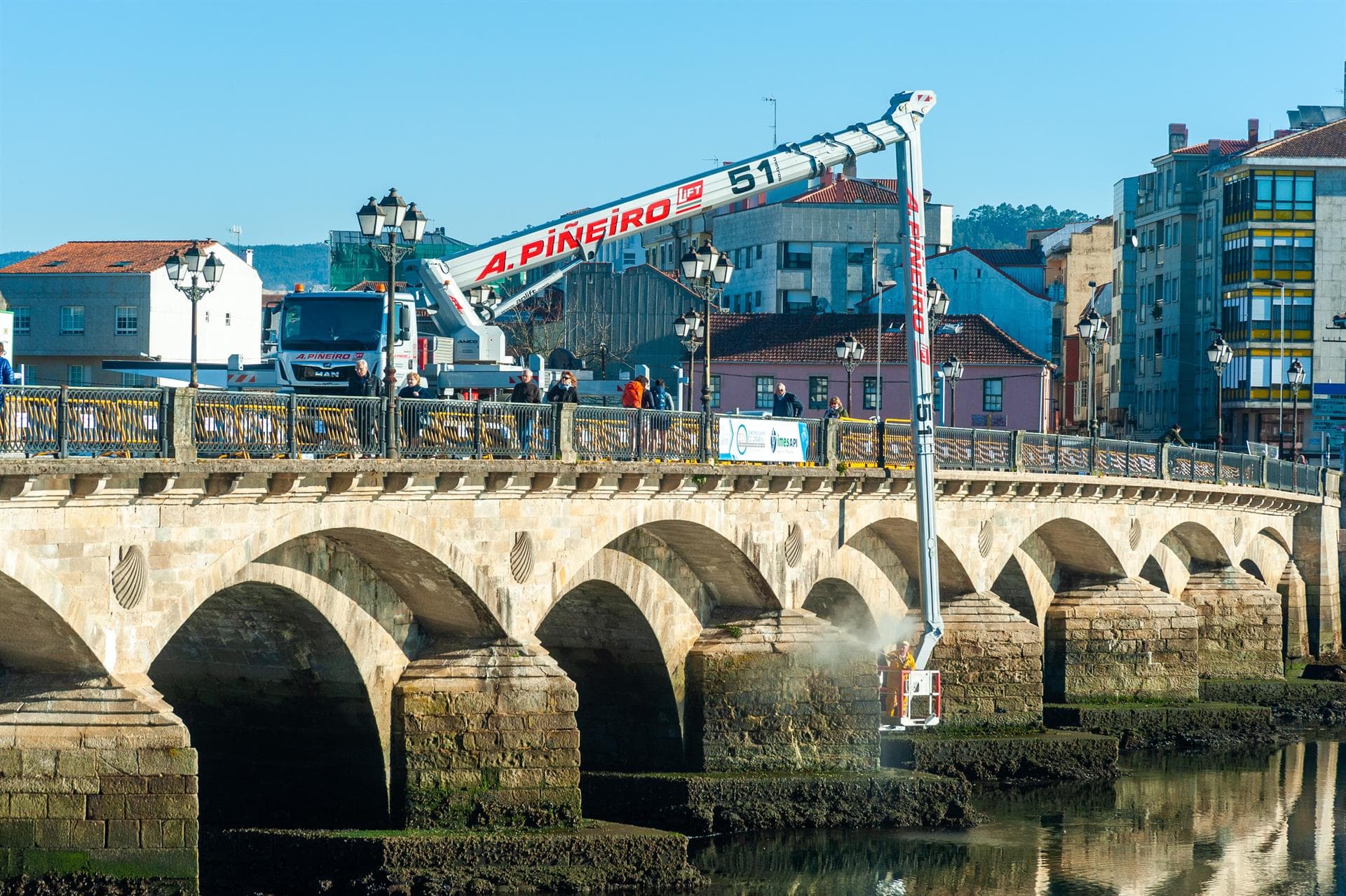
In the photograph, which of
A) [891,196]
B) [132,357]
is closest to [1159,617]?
[132,357]

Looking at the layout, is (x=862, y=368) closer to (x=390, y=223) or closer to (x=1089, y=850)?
(x=1089, y=850)

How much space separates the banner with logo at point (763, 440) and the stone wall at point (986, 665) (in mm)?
7228

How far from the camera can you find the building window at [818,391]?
7738 centimetres

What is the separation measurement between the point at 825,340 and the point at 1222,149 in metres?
24.8

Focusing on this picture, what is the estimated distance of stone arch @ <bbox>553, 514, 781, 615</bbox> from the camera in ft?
108

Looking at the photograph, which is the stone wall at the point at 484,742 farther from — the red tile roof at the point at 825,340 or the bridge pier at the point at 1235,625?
the red tile roof at the point at 825,340

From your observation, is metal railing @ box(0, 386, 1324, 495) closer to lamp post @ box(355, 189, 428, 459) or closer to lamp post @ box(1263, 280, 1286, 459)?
lamp post @ box(355, 189, 428, 459)

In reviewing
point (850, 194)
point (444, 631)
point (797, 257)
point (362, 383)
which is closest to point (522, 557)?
point (444, 631)

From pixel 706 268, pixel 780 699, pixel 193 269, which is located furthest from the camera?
pixel 706 268

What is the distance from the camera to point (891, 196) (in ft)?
314

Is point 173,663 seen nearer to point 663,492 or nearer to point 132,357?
point 663,492

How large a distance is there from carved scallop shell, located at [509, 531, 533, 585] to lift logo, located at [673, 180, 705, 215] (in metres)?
14.4

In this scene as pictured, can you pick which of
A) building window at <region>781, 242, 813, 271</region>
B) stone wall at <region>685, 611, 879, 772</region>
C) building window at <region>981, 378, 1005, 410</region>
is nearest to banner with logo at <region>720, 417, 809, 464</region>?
stone wall at <region>685, 611, 879, 772</region>

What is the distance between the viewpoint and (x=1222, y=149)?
9300 centimetres
